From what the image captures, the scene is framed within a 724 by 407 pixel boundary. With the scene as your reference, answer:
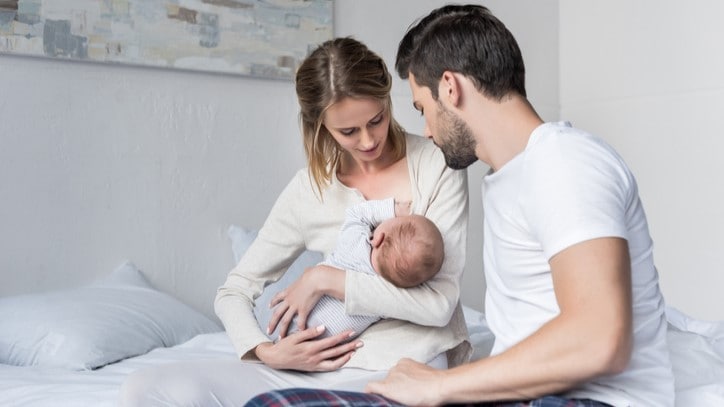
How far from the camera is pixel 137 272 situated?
287cm

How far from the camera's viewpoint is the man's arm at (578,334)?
41.5 inches

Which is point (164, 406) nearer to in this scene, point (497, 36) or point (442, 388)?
point (442, 388)

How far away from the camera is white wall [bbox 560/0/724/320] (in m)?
3.51

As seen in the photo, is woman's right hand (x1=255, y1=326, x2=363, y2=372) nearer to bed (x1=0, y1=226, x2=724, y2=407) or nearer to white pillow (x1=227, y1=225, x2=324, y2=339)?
bed (x1=0, y1=226, x2=724, y2=407)

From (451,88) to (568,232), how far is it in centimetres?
42

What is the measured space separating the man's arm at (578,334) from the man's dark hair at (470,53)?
0.40m

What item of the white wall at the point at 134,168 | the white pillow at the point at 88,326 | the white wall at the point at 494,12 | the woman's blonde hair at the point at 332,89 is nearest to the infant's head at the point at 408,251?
the woman's blonde hair at the point at 332,89

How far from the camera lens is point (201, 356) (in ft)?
7.72

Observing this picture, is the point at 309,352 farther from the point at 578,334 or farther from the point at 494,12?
the point at 494,12

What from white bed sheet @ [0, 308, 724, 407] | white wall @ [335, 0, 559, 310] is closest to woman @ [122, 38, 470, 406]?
white bed sheet @ [0, 308, 724, 407]

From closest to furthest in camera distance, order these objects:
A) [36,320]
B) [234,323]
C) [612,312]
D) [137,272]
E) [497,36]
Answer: [612,312]
[497,36]
[234,323]
[36,320]
[137,272]

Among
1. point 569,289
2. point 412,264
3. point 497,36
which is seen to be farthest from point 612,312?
point 412,264

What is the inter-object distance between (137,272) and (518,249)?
1901 mm

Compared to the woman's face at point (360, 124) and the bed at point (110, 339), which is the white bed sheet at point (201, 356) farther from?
the woman's face at point (360, 124)
